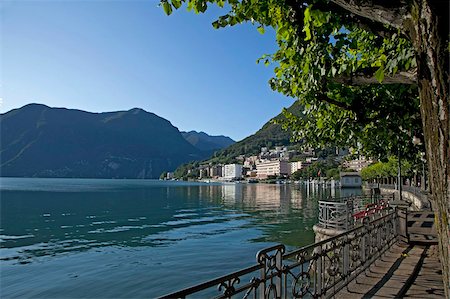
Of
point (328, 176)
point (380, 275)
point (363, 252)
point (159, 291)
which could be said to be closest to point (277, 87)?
point (363, 252)

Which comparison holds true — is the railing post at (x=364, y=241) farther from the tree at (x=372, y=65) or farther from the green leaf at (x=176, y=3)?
the green leaf at (x=176, y=3)

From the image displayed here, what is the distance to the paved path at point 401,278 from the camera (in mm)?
6648

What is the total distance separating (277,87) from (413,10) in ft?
15.2

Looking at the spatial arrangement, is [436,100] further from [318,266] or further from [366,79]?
[318,266]

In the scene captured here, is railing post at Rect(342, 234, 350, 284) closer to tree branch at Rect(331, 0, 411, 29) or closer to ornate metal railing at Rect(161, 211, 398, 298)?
ornate metal railing at Rect(161, 211, 398, 298)

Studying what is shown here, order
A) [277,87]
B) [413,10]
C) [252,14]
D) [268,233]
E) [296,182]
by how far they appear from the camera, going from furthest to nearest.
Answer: [296,182]
[268,233]
[277,87]
[252,14]
[413,10]

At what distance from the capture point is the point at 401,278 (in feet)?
25.0

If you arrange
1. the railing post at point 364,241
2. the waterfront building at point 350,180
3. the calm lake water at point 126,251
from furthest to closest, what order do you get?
the waterfront building at point 350,180 → the calm lake water at point 126,251 → the railing post at point 364,241

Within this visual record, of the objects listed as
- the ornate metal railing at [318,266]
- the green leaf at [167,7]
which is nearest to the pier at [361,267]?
the ornate metal railing at [318,266]

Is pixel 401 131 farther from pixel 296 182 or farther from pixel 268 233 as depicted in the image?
pixel 296 182

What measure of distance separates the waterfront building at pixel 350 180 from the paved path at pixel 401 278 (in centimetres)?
10174

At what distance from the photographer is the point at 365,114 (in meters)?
8.17

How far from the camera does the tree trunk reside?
2670 mm

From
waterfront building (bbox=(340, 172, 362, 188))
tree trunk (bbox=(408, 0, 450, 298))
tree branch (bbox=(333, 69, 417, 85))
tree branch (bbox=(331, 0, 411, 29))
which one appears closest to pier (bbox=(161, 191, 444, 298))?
tree trunk (bbox=(408, 0, 450, 298))
